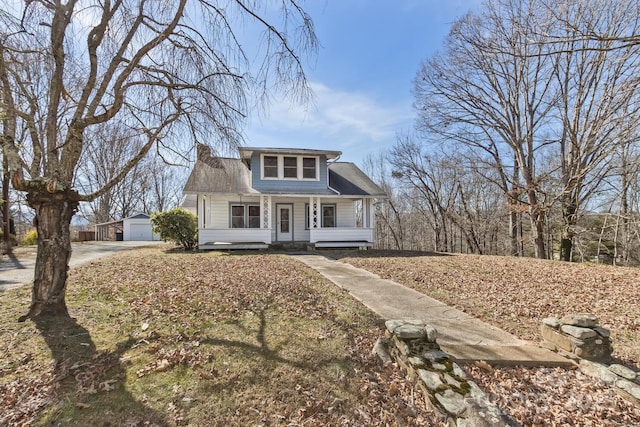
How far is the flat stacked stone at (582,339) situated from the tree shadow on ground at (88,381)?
4.69 m

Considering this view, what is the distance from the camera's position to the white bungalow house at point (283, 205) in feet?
47.0

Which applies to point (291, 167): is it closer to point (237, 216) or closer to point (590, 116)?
point (237, 216)

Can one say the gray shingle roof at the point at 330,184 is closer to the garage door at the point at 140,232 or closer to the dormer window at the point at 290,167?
the dormer window at the point at 290,167

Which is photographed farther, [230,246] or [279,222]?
[279,222]

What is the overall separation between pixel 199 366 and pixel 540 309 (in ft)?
19.3

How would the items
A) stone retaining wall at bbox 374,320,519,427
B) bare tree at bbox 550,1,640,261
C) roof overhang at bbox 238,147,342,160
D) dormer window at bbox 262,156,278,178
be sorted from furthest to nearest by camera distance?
1. dormer window at bbox 262,156,278,178
2. roof overhang at bbox 238,147,342,160
3. bare tree at bbox 550,1,640,261
4. stone retaining wall at bbox 374,320,519,427

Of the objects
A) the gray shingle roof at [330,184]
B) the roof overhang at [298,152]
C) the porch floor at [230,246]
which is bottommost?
the porch floor at [230,246]

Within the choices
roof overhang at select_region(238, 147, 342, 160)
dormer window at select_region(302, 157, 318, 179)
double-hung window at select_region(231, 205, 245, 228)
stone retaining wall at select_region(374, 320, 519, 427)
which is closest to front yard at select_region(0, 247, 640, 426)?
stone retaining wall at select_region(374, 320, 519, 427)

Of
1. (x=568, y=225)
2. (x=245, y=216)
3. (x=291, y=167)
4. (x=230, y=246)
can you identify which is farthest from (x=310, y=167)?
(x=568, y=225)

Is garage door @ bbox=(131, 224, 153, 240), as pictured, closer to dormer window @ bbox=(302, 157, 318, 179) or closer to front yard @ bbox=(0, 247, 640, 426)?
dormer window @ bbox=(302, 157, 318, 179)

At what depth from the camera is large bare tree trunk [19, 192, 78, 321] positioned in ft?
13.0

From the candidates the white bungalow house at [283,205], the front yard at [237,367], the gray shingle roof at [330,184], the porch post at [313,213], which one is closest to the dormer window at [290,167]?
the white bungalow house at [283,205]

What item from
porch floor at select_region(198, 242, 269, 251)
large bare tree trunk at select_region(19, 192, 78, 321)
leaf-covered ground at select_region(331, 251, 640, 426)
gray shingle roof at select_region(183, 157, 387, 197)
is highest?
gray shingle roof at select_region(183, 157, 387, 197)

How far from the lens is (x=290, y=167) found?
1579 centimetres
